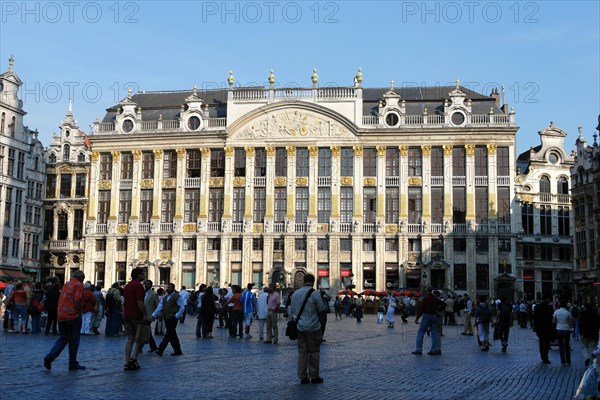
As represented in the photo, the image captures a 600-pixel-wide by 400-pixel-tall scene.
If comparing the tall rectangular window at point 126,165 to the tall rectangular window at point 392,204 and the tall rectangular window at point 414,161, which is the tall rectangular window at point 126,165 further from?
the tall rectangular window at point 414,161

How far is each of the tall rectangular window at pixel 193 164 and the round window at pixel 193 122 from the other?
2.07 m

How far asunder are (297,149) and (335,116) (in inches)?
159

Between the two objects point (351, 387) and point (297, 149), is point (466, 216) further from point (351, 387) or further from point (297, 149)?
point (351, 387)

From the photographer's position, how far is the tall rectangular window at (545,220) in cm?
7066

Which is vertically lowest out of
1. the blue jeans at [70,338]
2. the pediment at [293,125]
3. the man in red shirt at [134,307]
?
the blue jeans at [70,338]

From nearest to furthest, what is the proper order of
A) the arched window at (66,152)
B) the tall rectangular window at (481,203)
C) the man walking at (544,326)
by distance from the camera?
1. the man walking at (544,326)
2. the tall rectangular window at (481,203)
3. the arched window at (66,152)

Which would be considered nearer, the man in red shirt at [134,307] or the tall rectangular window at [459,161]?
the man in red shirt at [134,307]

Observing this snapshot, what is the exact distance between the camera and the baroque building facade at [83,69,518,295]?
63125 millimetres

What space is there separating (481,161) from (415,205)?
20.5 feet

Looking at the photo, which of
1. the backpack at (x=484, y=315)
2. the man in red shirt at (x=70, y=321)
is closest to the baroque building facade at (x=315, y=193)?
the backpack at (x=484, y=315)

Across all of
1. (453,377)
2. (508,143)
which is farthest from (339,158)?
(453,377)

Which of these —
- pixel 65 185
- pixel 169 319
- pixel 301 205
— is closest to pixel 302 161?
pixel 301 205

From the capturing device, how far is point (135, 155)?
2689 inches

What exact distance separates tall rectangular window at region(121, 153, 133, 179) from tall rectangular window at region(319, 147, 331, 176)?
1631 cm
